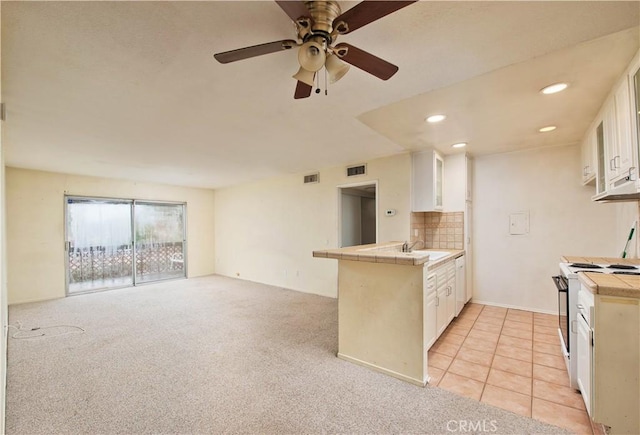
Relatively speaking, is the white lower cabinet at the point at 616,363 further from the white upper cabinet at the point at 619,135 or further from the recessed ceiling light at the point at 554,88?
the recessed ceiling light at the point at 554,88

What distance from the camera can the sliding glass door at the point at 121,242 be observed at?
5543 millimetres

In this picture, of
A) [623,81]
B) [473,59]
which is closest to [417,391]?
[473,59]

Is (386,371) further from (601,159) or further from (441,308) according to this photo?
(601,159)

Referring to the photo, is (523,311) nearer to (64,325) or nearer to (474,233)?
(474,233)

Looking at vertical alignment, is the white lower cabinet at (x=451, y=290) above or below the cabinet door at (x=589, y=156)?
below

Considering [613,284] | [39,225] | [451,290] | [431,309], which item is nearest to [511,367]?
[431,309]

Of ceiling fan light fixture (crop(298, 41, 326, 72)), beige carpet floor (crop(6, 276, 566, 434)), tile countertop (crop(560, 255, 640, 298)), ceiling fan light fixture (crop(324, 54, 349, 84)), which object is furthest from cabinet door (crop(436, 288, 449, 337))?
ceiling fan light fixture (crop(298, 41, 326, 72))

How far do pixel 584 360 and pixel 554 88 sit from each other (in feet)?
6.64

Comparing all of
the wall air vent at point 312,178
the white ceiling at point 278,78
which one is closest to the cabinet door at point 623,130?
the white ceiling at point 278,78

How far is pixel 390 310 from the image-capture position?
241cm

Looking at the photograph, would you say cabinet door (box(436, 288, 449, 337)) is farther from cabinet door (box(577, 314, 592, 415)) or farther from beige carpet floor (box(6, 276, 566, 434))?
cabinet door (box(577, 314, 592, 415))

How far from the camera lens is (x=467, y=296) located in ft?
13.7

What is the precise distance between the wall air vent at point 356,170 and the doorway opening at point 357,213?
19 centimetres

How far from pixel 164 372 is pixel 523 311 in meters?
4.58
